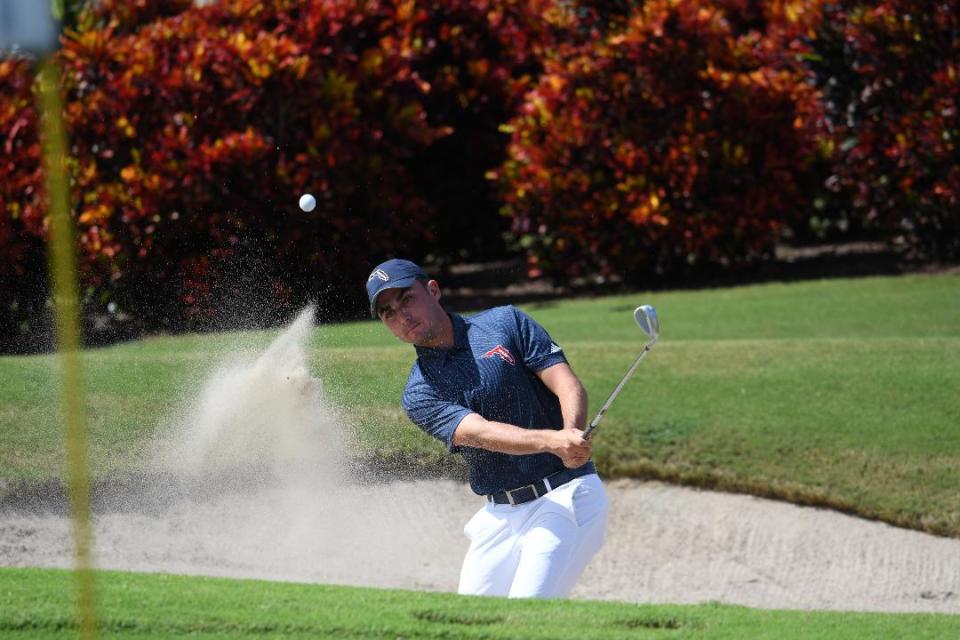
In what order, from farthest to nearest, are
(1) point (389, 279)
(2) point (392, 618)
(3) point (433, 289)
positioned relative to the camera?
(3) point (433, 289) → (1) point (389, 279) → (2) point (392, 618)

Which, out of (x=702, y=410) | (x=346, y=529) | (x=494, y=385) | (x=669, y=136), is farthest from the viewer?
(x=669, y=136)

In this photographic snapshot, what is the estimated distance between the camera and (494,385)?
17.7ft

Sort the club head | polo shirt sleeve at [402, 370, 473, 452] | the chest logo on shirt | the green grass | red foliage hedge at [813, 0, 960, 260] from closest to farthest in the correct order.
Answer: the green grass → the club head → polo shirt sleeve at [402, 370, 473, 452] → the chest logo on shirt → red foliage hedge at [813, 0, 960, 260]

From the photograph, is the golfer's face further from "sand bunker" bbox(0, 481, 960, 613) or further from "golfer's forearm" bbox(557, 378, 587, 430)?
"sand bunker" bbox(0, 481, 960, 613)

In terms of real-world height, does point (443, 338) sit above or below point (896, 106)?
above

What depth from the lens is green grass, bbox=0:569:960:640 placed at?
15.4 feet

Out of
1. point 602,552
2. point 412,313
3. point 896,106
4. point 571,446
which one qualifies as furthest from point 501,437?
point 896,106

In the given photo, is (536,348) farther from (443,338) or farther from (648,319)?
(648,319)

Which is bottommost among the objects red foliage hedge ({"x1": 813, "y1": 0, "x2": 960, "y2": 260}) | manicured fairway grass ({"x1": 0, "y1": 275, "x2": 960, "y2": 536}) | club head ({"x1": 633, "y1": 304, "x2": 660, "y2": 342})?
manicured fairway grass ({"x1": 0, "y1": 275, "x2": 960, "y2": 536})

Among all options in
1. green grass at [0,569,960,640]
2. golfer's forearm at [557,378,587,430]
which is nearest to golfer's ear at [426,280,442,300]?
golfer's forearm at [557,378,587,430]

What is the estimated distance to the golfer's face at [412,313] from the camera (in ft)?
17.6

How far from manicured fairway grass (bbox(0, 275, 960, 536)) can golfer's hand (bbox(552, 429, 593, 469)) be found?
3803 millimetres

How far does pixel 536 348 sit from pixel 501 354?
0.14m

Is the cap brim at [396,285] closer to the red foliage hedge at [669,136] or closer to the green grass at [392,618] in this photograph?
the green grass at [392,618]
